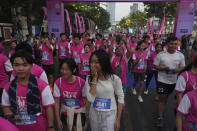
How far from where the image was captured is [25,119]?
1784 mm

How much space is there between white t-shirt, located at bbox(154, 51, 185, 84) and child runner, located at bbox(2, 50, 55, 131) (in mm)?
2483

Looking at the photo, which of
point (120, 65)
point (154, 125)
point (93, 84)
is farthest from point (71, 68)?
point (154, 125)

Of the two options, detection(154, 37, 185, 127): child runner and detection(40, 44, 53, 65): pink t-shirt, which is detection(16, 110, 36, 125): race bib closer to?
detection(154, 37, 185, 127): child runner

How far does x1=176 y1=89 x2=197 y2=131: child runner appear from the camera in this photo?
171 cm

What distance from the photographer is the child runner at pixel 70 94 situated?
218 cm

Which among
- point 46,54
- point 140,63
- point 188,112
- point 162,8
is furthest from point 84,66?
point 162,8

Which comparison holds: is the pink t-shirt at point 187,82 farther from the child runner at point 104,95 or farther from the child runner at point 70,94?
the child runner at point 70,94

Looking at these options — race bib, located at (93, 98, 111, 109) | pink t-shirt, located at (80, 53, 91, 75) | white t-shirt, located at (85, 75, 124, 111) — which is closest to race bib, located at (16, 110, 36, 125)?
white t-shirt, located at (85, 75, 124, 111)

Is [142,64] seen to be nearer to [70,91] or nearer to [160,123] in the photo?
[160,123]

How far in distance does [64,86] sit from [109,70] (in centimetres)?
69

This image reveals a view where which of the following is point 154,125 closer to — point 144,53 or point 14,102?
point 144,53

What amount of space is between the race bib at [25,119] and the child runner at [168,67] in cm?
262

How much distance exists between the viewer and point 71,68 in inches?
85.8

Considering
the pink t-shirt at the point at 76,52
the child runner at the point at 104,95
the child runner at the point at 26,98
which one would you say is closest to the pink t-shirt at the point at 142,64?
the pink t-shirt at the point at 76,52
